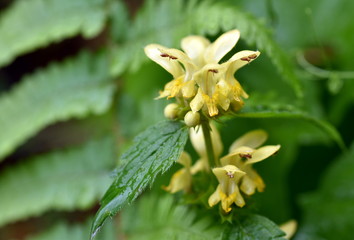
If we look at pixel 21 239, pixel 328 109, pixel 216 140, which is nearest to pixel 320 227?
pixel 328 109

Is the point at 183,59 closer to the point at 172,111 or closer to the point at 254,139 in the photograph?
the point at 172,111

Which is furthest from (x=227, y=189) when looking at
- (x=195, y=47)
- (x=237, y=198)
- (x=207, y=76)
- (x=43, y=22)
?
(x=43, y=22)

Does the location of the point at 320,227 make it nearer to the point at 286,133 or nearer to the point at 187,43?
the point at 286,133

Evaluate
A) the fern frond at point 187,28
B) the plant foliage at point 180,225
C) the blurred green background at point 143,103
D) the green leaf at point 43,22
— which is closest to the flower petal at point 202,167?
the plant foliage at point 180,225

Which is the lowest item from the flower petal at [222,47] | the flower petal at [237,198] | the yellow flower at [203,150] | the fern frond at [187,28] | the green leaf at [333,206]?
the green leaf at [333,206]

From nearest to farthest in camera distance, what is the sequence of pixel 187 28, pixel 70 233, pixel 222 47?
pixel 222 47 → pixel 187 28 → pixel 70 233

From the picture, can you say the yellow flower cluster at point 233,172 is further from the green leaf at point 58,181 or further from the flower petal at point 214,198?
the green leaf at point 58,181

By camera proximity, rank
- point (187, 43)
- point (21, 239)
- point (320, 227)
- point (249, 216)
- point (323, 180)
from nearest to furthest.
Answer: point (249, 216) < point (187, 43) < point (320, 227) < point (323, 180) < point (21, 239)
